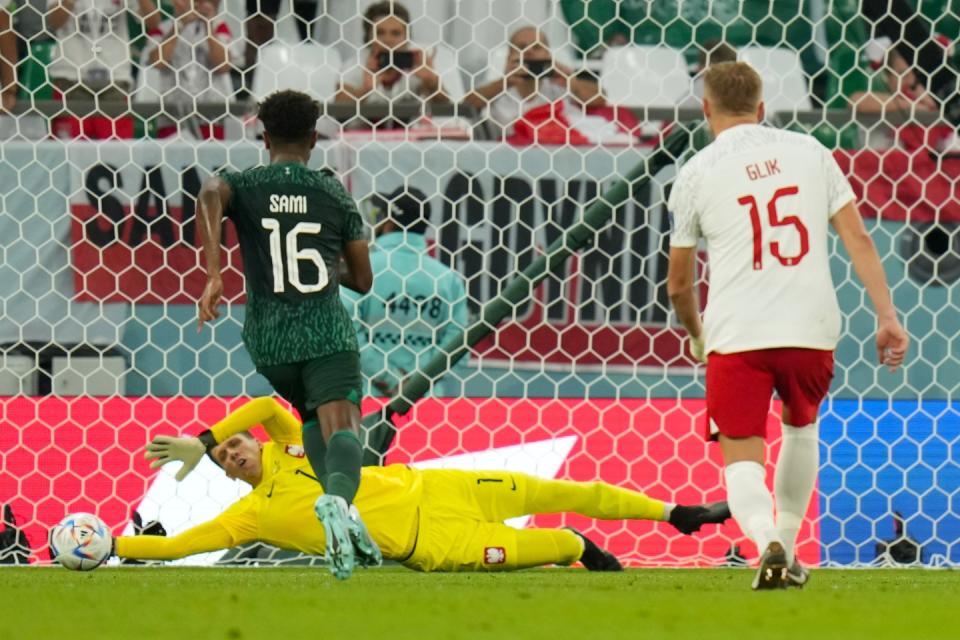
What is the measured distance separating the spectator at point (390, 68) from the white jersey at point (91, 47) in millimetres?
1017

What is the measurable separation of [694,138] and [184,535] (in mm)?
2396

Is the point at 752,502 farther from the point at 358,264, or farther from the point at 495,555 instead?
the point at 495,555

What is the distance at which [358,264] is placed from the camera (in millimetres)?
4703

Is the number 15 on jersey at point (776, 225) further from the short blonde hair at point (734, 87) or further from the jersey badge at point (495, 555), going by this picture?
the jersey badge at point (495, 555)

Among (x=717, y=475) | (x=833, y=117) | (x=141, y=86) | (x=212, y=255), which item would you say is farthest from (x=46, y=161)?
(x=833, y=117)

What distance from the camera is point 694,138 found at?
6.25 m

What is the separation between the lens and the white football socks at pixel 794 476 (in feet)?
14.1

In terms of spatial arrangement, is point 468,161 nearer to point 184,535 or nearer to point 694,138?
point 694,138

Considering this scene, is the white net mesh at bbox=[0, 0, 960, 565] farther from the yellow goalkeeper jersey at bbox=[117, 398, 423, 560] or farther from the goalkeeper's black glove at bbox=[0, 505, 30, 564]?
the yellow goalkeeper jersey at bbox=[117, 398, 423, 560]

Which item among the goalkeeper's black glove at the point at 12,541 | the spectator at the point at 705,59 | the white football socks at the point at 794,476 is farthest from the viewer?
the spectator at the point at 705,59

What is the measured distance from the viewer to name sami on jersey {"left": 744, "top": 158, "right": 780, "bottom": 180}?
4180 millimetres

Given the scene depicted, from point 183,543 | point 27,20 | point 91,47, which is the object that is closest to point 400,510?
point 183,543

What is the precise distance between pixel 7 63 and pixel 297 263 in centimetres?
340

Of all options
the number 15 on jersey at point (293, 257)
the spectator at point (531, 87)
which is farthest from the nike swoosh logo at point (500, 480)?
the spectator at point (531, 87)
